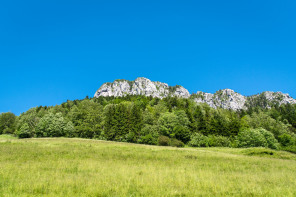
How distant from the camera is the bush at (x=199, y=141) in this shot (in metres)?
66.1

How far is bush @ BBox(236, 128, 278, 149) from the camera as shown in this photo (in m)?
59.0

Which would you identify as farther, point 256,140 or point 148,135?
point 148,135

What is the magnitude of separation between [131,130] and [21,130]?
173ft

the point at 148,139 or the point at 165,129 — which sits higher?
the point at 165,129

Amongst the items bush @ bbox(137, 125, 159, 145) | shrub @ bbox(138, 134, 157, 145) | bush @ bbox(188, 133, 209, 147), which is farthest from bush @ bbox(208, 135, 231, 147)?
shrub @ bbox(138, 134, 157, 145)

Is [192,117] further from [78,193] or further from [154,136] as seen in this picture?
[78,193]

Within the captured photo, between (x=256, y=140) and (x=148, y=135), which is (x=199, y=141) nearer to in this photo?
(x=256, y=140)

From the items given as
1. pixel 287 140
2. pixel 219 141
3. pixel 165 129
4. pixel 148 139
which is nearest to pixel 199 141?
pixel 219 141

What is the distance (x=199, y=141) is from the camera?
6681 centimetres

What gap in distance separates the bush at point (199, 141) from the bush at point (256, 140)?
1044 cm

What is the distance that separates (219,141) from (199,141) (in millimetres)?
6845

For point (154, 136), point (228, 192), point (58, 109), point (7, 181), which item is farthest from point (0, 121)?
point (228, 192)

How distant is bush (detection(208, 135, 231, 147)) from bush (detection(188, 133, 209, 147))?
53.5 inches

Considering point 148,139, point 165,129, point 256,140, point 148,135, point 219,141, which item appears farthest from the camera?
point 165,129
